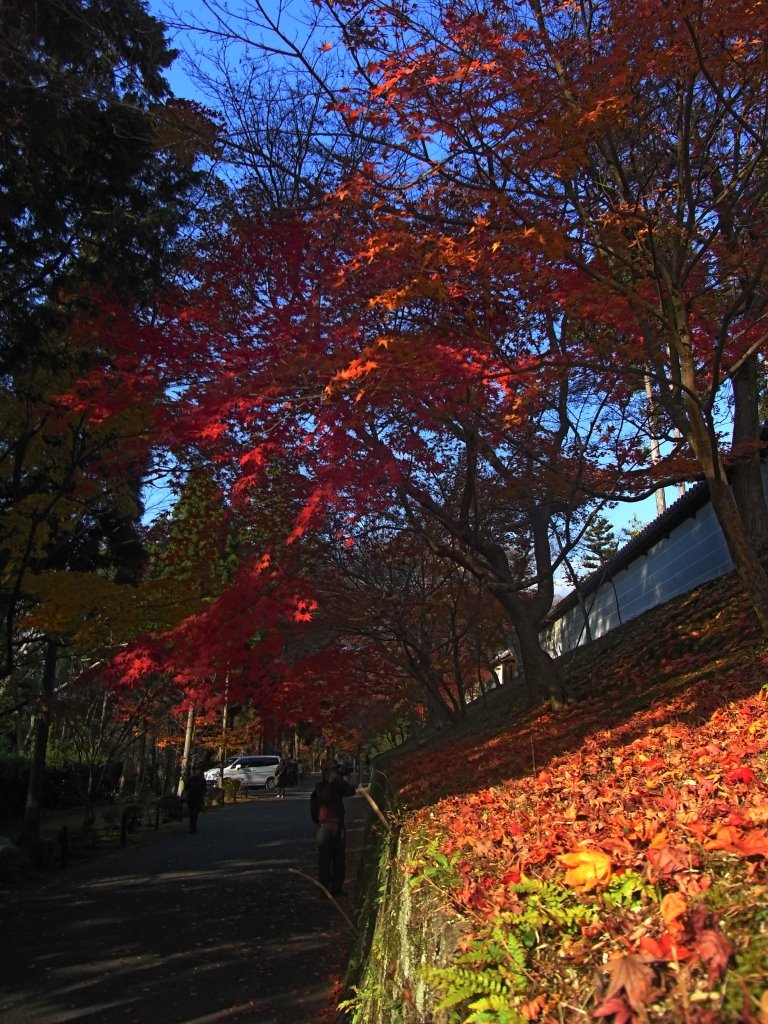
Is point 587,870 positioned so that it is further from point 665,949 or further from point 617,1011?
point 617,1011

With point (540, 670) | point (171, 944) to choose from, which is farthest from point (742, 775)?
point (540, 670)

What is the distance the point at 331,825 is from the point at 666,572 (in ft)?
33.5

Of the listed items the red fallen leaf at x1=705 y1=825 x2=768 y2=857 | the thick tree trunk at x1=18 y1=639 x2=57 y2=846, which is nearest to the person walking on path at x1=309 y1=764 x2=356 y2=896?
the thick tree trunk at x1=18 y1=639 x2=57 y2=846

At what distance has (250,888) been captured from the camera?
11.4 metres

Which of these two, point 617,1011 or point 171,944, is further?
point 171,944

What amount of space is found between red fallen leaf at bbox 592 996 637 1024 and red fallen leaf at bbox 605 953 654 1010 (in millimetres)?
17

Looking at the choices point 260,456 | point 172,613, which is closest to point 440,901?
point 260,456

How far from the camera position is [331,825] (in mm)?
Answer: 9898

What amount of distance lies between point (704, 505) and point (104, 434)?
10.6m

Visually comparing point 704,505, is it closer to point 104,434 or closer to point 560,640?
point 104,434

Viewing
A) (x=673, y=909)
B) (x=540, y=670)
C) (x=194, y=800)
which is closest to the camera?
(x=673, y=909)

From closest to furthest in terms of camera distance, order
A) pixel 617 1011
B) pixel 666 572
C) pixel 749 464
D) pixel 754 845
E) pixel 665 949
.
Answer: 1. pixel 617 1011
2. pixel 665 949
3. pixel 754 845
4. pixel 749 464
5. pixel 666 572

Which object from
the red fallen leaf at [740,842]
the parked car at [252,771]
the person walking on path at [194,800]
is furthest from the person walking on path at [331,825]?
the parked car at [252,771]

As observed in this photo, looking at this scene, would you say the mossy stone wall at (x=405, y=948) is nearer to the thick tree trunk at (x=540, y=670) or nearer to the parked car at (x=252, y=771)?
the thick tree trunk at (x=540, y=670)
